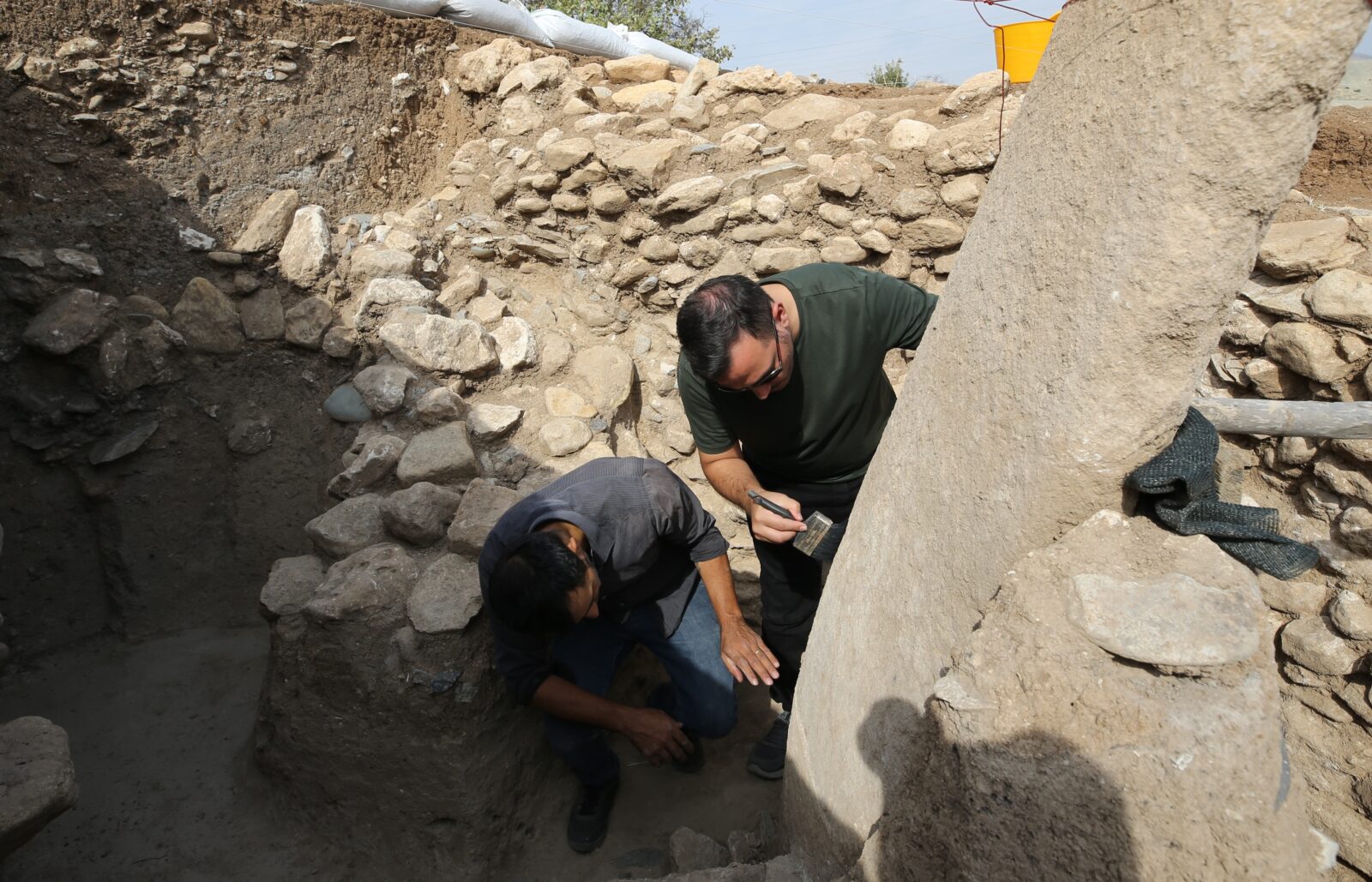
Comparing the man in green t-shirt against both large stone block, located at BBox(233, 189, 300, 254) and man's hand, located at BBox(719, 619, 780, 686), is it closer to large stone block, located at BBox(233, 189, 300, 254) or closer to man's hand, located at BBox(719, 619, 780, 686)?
man's hand, located at BBox(719, 619, 780, 686)

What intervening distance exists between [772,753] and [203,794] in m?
2.23

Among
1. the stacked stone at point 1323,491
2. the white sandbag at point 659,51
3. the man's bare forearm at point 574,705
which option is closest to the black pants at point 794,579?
the man's bare forearm at point 574,705

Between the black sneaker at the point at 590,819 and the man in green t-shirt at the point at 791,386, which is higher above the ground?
the man in green t-shirt at the point at 791,386

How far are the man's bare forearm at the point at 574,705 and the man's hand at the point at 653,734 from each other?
46 mm

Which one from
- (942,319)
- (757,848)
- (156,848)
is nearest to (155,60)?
(156,848)

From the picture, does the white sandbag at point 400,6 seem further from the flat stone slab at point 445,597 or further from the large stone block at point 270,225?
the flat stone slab at point 445,597

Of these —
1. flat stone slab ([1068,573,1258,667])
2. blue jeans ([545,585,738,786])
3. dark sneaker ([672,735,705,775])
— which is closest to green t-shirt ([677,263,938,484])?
blue jeans ([545,585,738,786])

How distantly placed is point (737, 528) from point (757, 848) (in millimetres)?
1649

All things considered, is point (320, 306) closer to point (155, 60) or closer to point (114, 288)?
point (114, 288)

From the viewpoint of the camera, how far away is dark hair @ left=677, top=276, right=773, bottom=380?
207cm

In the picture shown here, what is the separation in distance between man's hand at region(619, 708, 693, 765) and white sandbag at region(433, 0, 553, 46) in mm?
4109

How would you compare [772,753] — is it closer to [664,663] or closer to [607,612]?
[664,663]

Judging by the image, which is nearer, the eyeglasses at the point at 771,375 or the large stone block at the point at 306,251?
the eyeglasses at the point at 771,375

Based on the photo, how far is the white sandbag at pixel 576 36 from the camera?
4977 millimetres
